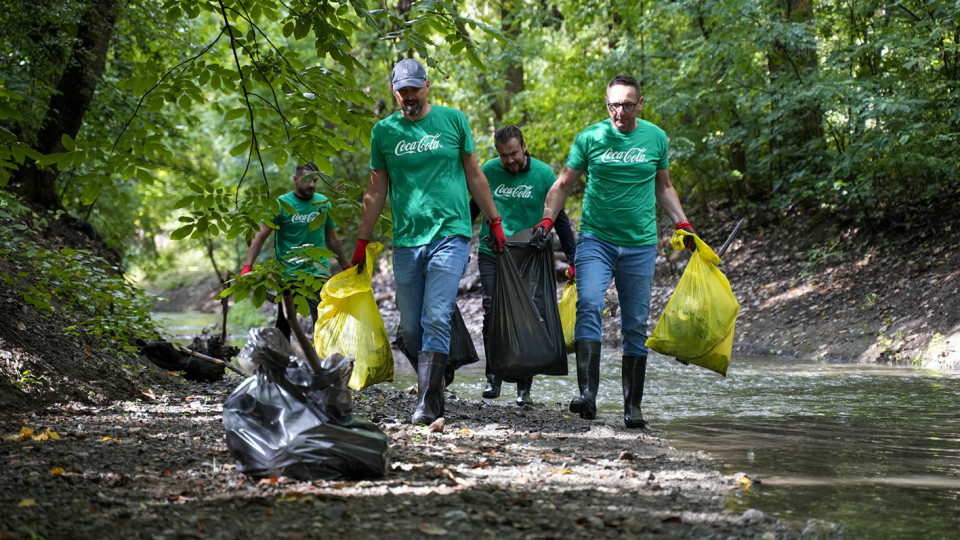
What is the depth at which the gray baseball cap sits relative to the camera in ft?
15.4

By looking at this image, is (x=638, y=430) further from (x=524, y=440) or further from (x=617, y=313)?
(x=617, y=313)

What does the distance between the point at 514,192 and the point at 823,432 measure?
263 centimetres

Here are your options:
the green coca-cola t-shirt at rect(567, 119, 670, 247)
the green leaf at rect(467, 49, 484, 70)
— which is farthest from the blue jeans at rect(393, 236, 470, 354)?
the green leaf at rect(467, 49, 484, 70)

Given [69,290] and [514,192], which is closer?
[514,192]

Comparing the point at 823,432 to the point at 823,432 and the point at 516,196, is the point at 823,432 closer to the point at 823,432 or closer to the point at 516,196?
the point at 823,432

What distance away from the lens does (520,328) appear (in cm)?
514

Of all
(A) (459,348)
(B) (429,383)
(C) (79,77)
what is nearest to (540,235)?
(A) (459,348)

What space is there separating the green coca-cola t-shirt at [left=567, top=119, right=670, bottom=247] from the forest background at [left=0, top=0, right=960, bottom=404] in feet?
3.40

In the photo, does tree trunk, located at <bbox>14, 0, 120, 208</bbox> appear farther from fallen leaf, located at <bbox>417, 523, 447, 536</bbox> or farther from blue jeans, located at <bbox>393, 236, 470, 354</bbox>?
fallen leaf, located at <bbox>417, 523, 447, 536</bbox>

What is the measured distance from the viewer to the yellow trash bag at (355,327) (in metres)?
5.09

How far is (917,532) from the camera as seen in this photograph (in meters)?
2.79

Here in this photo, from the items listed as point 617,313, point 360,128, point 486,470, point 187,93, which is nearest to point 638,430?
point 486,470

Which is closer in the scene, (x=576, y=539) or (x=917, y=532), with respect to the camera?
(x=576, y=539)

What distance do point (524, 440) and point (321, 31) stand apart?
2475 millimetres
